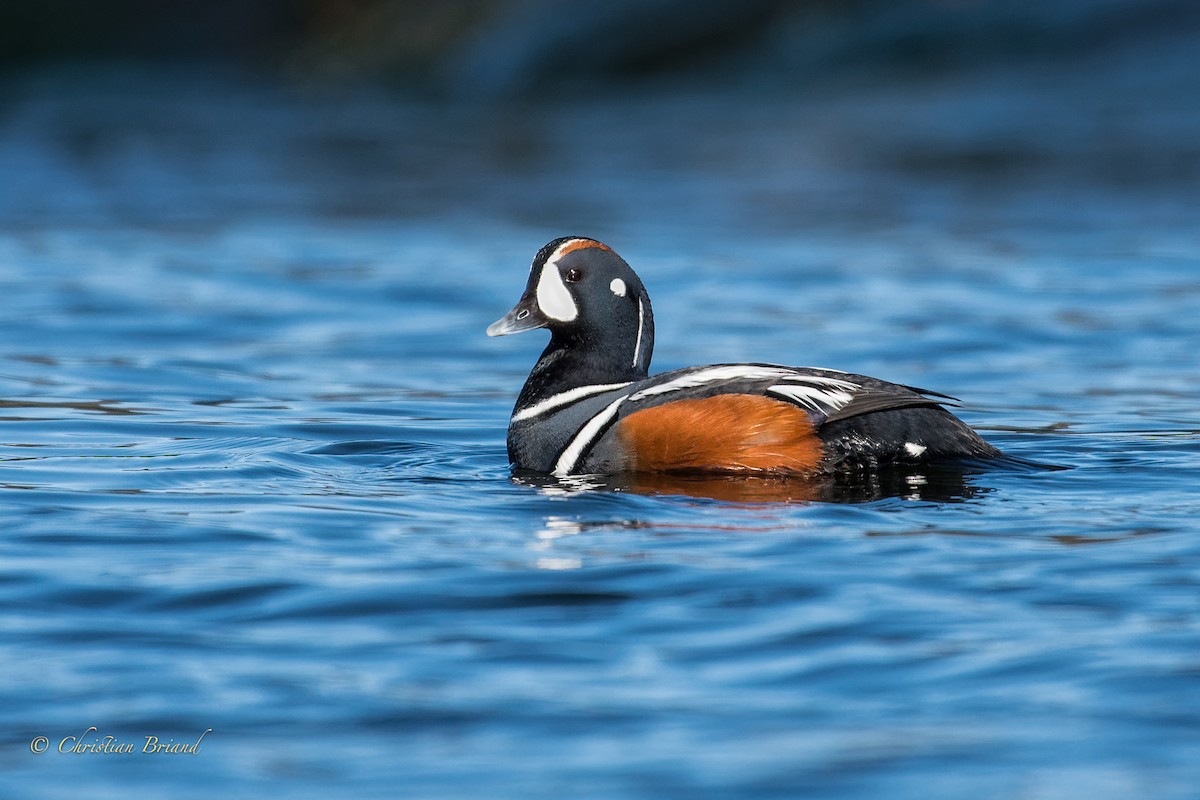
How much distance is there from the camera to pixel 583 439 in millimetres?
8078

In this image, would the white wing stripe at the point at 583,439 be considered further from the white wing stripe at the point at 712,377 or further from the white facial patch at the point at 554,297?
the white facial patch at the point at 554,297

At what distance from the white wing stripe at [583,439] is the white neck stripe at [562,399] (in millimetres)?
358

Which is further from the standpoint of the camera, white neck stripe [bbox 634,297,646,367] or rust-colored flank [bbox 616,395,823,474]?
white neck stripe [bbox 634,297,646,367]

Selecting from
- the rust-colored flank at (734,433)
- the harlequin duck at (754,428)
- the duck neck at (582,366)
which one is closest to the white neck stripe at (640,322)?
the duck neck at (582,366)

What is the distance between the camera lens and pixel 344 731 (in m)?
4.80

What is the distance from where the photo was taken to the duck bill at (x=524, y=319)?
8.71 metres

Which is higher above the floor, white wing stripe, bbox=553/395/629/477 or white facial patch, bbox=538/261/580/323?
white facial patch, bbox=538/261/580/323

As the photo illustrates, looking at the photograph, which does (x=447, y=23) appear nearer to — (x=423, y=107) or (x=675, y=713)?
(x=423, y=107)

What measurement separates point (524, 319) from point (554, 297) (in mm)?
185

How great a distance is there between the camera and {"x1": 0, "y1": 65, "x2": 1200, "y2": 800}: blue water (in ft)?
15.4

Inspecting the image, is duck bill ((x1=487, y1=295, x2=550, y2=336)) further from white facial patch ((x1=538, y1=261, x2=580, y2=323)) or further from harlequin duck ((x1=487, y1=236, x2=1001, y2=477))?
harlequin duck ((x1=487, y1=236, x2=1001, y2=477))

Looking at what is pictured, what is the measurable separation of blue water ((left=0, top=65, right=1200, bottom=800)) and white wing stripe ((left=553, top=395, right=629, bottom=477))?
0.44 m

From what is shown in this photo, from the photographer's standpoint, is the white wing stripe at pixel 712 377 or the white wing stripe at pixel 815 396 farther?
the white wing stripe at pixel 712 377

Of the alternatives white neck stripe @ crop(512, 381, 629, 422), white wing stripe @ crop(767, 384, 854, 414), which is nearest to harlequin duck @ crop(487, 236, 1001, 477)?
white wing stripe @ crop(767, 384, 854, 414)
